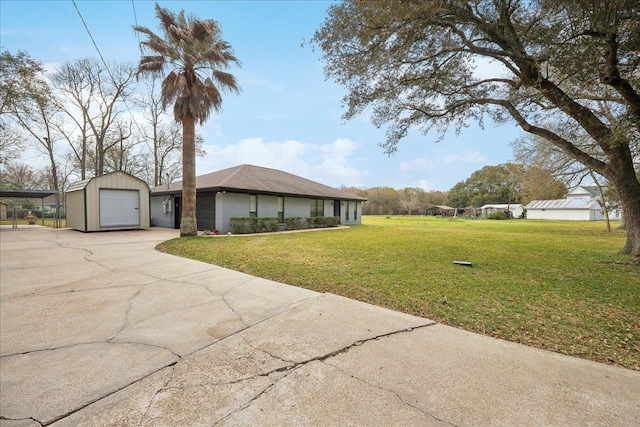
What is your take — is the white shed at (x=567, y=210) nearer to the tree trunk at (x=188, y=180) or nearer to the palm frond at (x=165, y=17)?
the tree trunk at (x=188, y=180)

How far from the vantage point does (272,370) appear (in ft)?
7.58

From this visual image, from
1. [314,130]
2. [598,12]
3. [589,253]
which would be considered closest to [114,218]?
[314,130]

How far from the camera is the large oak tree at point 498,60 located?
4.51 meters

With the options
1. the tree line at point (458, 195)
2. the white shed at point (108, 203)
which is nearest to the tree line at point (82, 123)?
the white shed at point (108, 203)

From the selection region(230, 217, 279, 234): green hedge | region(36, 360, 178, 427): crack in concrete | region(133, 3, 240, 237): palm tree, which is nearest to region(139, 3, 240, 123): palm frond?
region(133, 3, 240, 237): palm tree

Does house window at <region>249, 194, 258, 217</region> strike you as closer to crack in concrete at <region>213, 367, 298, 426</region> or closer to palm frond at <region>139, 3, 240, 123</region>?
palm frond at <region>139, 3, 240, 123</region>

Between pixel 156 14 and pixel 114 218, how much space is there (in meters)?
9.68

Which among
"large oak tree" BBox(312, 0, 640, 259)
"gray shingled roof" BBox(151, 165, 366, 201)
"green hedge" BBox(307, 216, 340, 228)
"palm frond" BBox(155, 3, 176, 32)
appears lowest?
"green hedge" BBox(307, 216, 340, 228)

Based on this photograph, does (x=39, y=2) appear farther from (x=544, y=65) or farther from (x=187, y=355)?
(x=544, y=65)

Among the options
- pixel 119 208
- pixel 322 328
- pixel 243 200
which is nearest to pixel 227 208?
pixel 243 200

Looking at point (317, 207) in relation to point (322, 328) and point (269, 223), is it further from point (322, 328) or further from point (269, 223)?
point (322, 328)

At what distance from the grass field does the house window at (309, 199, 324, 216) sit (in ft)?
33.7

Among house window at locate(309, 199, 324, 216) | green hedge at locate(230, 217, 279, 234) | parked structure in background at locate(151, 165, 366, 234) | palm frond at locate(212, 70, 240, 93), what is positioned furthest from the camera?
house window at locate(309, 199, 324, 216)

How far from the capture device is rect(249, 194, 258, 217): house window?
599 inches
